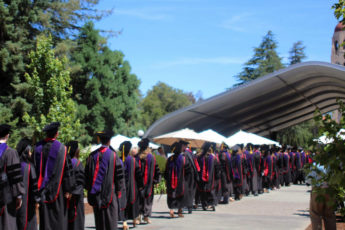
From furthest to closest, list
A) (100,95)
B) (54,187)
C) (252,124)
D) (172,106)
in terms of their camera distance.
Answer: (172,106) → (252,124) → (100,95) → (54,187)

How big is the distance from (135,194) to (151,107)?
63679 millimetres

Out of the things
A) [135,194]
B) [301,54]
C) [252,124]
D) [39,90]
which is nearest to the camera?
[135,194]

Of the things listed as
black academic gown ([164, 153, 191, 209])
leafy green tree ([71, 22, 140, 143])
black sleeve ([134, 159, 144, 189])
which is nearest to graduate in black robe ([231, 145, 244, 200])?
black academic gown ([164, 153, 191, 209])

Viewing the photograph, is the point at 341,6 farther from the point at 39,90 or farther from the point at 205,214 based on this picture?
the point at 39,90

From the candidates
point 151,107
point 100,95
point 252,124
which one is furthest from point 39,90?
point 151,107

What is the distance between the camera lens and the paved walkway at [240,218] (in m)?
10.4

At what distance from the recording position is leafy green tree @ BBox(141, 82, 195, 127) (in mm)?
72812

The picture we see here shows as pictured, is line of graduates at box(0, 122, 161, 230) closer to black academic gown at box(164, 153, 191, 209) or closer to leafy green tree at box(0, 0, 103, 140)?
black academic gown at box(164, 153, 191, 209)

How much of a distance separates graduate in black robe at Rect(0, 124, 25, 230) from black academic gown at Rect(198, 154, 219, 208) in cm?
767

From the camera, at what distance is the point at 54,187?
25.1 feet

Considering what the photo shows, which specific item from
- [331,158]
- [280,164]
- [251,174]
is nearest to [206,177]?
[251,174]

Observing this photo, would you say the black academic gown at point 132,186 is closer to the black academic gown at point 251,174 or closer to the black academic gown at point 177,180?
the black academic gown at point 177,180

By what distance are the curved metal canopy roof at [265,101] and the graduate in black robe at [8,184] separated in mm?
17613

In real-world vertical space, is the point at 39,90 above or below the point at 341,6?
above
